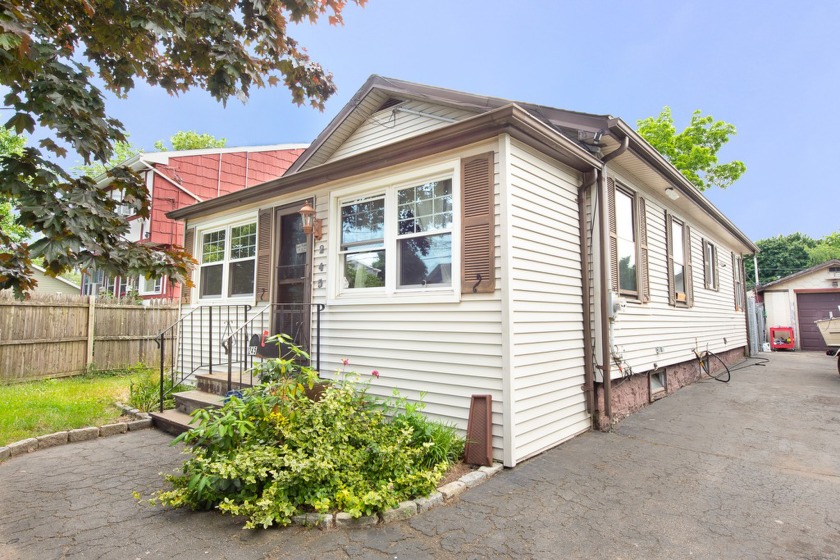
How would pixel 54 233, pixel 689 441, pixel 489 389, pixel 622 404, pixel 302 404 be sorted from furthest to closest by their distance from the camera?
pixel 622 404 < pixel 689 441 < pixel 489 389 < pixel 302 404 < pixel 54 233

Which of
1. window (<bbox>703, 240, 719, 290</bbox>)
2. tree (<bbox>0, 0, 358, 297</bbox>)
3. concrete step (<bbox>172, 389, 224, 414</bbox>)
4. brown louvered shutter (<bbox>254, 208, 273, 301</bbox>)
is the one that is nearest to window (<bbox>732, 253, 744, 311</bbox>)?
window (<bbox>703, 240, 719, 290</bbox>)

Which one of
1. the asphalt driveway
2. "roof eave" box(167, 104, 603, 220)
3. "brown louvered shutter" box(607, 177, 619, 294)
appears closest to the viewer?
the asphalt driveway

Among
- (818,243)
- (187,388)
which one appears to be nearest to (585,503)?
(187,388)

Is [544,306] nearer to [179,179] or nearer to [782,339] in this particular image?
[179,179]

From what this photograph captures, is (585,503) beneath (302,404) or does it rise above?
beneath

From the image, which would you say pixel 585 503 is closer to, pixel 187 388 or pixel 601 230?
pixel 601 230

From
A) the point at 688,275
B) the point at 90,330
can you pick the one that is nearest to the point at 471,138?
the point at 688,275

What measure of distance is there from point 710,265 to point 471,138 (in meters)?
8.86

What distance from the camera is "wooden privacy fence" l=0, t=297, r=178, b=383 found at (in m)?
8.12

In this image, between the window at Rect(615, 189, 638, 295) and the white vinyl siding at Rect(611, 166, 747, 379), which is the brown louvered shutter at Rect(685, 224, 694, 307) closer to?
the white vinyl siding at Rect(611, 166, 747, 379)

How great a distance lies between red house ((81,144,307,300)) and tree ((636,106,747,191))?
57.3 ft

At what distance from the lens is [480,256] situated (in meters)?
4.12

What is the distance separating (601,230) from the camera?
16.7ft

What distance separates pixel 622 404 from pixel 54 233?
6.06 meters
